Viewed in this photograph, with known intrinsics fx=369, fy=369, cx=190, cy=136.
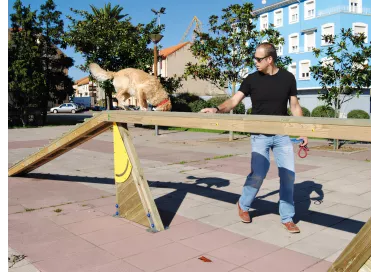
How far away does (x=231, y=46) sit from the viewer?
49.8ft

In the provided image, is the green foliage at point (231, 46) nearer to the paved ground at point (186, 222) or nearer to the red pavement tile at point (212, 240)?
the paved ground at point (186, 222)

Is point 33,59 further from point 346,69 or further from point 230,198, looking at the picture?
point 230,198

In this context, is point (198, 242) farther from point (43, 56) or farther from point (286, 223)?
point (43, 56)

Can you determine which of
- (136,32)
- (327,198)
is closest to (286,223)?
(327,198)

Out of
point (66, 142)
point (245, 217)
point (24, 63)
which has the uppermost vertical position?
point (24, 63)

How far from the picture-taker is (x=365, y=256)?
250cm

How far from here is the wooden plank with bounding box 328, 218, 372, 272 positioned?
8.13 feet

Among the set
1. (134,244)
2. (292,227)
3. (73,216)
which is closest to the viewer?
(134,244)

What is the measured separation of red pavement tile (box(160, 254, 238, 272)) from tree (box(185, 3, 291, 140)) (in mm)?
12011

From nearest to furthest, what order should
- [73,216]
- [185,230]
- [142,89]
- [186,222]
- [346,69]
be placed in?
[185,230], [186,222], [73,216], [142,89], [346,69]

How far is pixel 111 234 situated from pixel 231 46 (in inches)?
470

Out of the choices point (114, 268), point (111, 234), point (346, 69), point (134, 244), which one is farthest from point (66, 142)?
point (346, 69)

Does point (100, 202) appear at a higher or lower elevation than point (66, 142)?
lower

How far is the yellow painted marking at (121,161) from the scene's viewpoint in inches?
202
